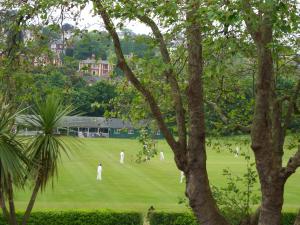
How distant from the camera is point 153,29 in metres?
9.25

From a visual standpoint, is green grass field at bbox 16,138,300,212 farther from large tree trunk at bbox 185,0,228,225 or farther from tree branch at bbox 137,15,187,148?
large tree trunk at bbox 185,0,228,225

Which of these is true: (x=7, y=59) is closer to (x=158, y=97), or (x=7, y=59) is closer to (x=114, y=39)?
(x=114, y=39)

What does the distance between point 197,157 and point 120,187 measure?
825 inches

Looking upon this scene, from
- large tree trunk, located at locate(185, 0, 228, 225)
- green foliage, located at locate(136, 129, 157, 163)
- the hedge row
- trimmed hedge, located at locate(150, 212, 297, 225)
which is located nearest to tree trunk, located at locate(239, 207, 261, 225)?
large tree trunk, located at locate(185, 0, 228, 225)

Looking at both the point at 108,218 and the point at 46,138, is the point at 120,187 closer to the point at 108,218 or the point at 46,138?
the point at 108,218

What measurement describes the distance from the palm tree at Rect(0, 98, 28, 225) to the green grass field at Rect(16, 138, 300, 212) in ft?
4.70

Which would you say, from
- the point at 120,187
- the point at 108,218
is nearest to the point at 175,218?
the point at 108,218

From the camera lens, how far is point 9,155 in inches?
404

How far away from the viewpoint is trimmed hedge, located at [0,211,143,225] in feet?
57.8

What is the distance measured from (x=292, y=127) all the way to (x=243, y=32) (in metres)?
3.57

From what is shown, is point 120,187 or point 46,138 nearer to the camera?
point 46,138

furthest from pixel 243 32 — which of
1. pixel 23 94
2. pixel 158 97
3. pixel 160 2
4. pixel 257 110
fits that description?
pixel 23 94

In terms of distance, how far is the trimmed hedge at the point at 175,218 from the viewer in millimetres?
17953

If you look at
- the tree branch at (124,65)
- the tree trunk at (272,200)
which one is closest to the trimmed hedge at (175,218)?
the tree branch at (124,65)
